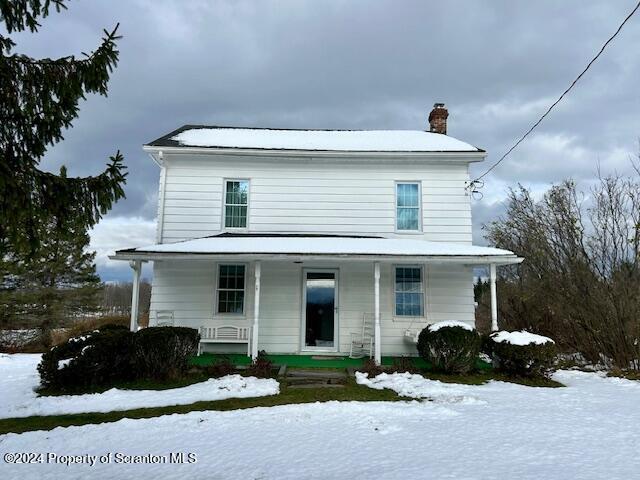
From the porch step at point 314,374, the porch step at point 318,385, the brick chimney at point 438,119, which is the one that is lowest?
the porch step at point 318,385

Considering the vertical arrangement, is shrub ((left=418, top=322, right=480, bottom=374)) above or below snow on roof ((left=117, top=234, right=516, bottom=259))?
below

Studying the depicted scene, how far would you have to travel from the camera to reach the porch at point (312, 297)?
39.1 feet

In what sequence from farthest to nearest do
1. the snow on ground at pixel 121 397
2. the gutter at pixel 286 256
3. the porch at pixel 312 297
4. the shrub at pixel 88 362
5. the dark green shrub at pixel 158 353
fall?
the porch at pixel 312 297, the gutter at pixel 286 256, the dark green shrub at pixel 158 353, the shrub at pixel 88 362, the snow on ground at pixel 121 397

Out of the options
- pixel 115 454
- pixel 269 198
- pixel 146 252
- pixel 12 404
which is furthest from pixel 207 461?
pixel 269 198

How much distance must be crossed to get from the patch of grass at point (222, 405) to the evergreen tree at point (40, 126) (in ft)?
10.1

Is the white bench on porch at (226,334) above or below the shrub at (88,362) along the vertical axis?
above

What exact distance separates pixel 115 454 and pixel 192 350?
14.6ft

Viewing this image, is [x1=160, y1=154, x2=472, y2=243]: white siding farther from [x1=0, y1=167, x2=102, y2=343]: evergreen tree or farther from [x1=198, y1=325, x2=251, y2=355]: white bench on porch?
[x1=0, y1=167, x2=102, y2=343]: evergreen tree

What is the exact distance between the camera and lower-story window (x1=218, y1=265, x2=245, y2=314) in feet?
39.7

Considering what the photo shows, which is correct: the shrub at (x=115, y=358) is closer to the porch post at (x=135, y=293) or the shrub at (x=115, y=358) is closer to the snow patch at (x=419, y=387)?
the porch post at (x=135, y=293)

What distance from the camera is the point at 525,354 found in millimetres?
9453

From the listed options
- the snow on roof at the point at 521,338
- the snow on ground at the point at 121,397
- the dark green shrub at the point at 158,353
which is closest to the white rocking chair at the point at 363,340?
the snow on roof at the point at 521,338

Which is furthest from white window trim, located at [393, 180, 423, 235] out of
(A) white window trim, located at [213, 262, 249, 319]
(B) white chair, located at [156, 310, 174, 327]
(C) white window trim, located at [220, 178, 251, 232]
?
(B) white chair, located at [156, 310, 174, 327]

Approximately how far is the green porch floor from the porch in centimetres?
30
